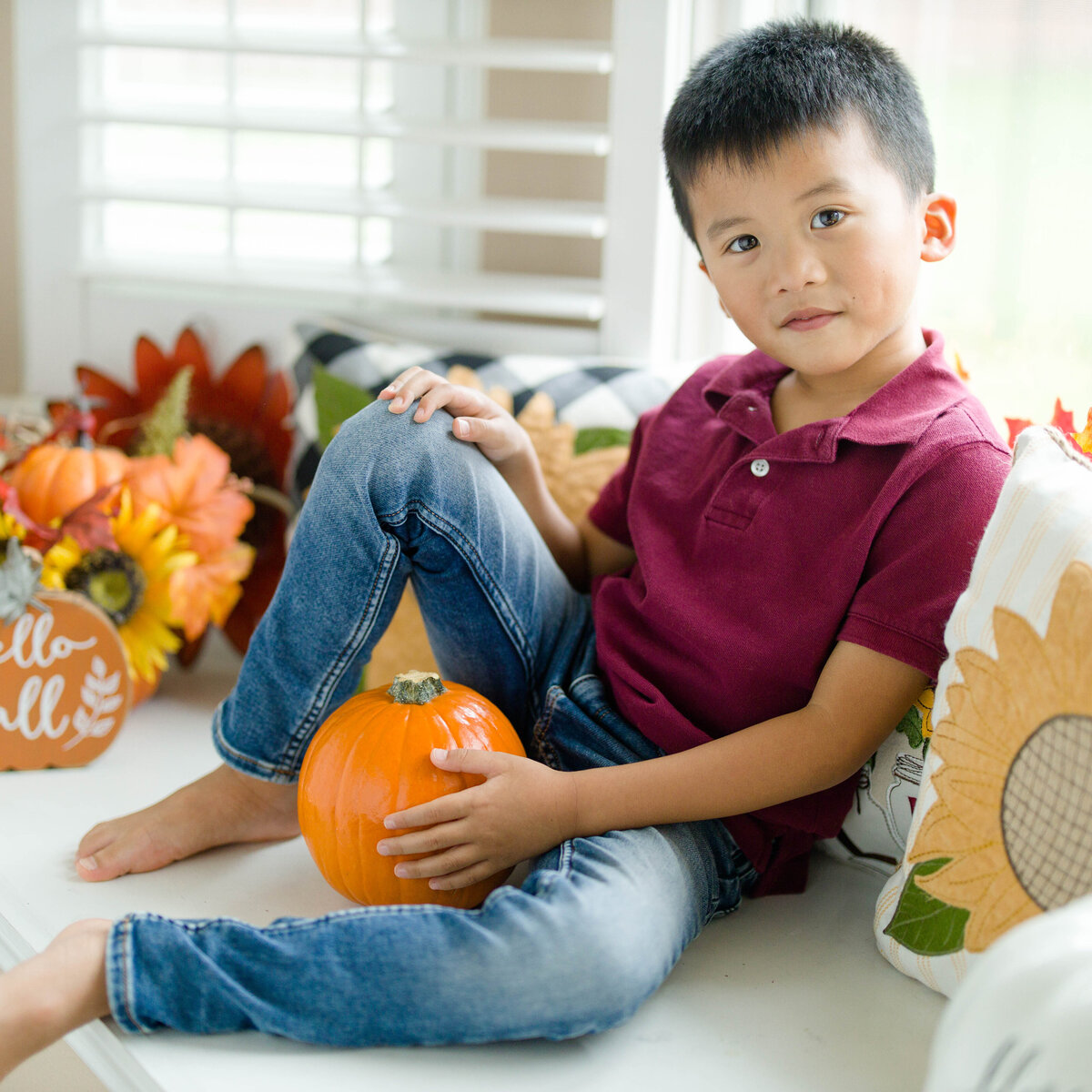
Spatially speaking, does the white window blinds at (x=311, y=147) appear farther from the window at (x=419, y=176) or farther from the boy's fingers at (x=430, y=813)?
the boy's fingers at (x=430, y=813)

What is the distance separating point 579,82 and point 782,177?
0.70m

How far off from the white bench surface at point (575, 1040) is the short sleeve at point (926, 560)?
0.26 metres

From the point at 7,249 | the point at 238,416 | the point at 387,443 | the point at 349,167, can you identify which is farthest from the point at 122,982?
the point at 7,249

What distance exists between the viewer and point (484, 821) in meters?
0.86

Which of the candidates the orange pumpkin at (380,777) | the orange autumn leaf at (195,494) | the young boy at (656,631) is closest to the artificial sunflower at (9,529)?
the orange autumn leaf at (195,494)

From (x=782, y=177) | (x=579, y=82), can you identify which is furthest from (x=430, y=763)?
(x=579, y=82)

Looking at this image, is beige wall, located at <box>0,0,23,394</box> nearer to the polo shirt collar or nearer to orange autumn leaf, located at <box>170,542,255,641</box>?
orange autumn leaf, located at <box>170,542,255,641</box>

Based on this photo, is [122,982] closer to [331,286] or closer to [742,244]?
[742,244]

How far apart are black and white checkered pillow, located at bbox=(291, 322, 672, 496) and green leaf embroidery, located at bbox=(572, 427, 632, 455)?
1 centimetres

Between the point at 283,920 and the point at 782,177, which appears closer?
the point at 283,920

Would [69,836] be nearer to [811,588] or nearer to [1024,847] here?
[811,588]

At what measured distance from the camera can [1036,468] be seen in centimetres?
76

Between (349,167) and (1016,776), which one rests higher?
(349,167)

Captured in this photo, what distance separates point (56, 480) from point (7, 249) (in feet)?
2.16
